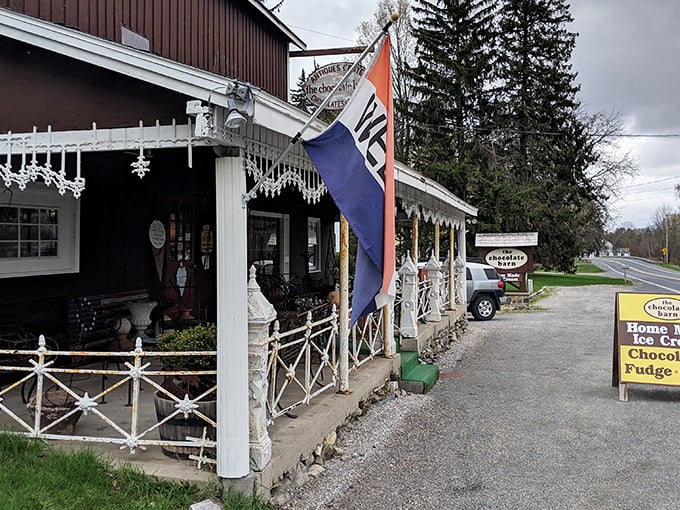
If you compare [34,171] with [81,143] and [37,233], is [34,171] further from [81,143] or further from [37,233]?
[37,233]

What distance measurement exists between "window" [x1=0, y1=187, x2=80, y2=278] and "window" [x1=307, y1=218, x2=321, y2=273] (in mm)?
6252

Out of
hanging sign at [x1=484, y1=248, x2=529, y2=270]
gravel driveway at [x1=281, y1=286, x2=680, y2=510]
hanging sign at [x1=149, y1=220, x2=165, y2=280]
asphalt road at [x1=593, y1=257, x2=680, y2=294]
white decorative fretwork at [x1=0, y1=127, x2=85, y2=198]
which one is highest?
white decorative fretwork at [x1=0, y1=127, x2=85, y2=198]

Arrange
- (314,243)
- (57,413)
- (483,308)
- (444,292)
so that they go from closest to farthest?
(57,413)
(444,292)
(314,243)
(483,308)

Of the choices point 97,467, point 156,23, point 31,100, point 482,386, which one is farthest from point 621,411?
point 156,23

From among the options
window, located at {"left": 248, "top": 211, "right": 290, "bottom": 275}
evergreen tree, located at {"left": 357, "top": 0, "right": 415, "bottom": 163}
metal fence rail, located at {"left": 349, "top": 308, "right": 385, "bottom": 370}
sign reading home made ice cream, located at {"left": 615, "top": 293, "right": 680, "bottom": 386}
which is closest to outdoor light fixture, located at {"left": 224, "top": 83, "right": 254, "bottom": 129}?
metal fence rail, located at {"left": 349, "top": 308, "right": 385, "bottom": 370}

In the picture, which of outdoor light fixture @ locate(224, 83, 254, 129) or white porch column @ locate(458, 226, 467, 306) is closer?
outdoor light fixture @ locate(224, 83, 254, 129)

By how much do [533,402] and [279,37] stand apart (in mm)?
8674

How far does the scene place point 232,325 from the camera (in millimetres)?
3582

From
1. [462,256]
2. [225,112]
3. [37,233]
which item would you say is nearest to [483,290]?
[462,256]

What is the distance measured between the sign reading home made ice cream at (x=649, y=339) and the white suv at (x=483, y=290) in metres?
8.14

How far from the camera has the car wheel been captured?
51.4 ft

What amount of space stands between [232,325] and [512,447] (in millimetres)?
3287

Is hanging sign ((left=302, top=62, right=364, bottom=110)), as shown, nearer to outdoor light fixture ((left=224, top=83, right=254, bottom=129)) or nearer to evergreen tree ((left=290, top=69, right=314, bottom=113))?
evergreen tree ((left=290, top=69, right=314, bottom=113))

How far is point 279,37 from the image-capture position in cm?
1155
